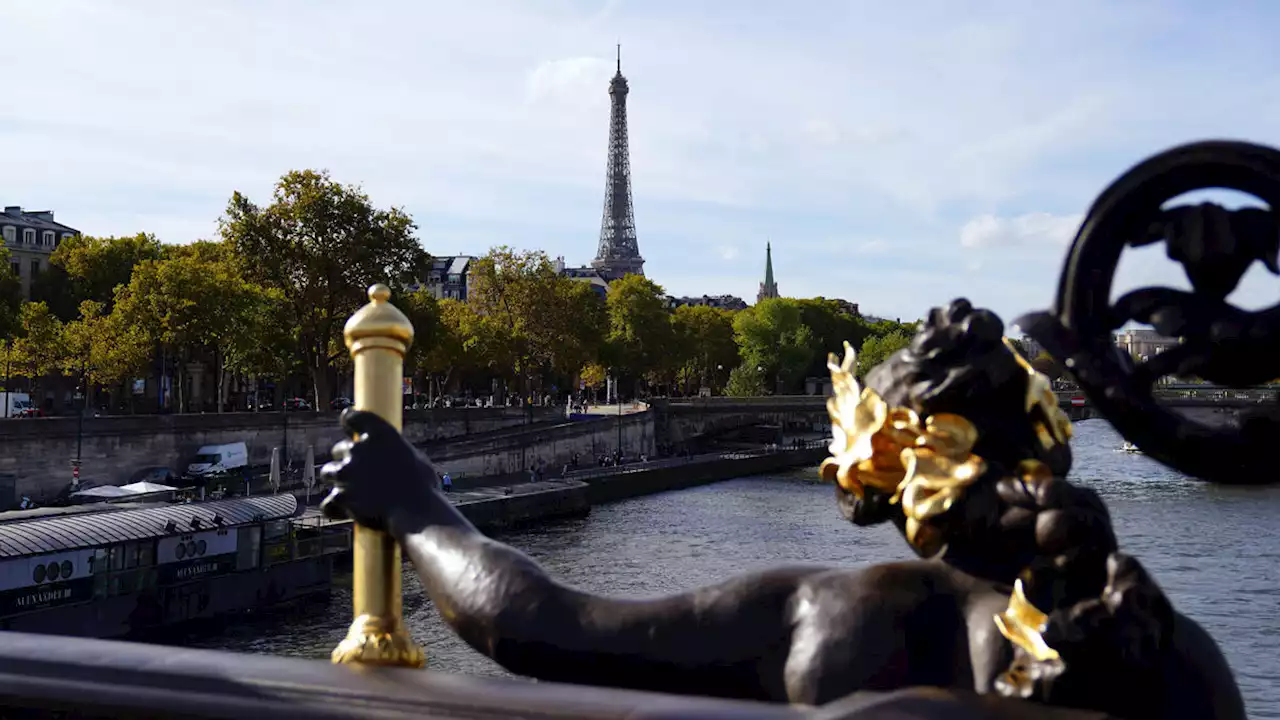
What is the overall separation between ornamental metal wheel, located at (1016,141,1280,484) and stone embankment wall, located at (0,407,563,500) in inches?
1289

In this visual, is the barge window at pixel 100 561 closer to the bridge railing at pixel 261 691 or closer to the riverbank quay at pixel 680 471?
the bridge railing at pixel 261 691

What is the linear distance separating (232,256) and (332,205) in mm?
3648

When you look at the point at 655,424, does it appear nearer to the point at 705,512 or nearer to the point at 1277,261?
the point at 705,512

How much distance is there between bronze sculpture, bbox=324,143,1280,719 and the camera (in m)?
1.73

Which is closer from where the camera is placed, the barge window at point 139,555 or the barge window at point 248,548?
the barge window at point 139,555

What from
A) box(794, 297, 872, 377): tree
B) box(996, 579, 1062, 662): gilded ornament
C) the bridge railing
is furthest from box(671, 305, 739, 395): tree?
box(996, 579, 1062, 662): gilded ornament

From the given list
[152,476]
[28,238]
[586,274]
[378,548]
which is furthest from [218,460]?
[586,274]

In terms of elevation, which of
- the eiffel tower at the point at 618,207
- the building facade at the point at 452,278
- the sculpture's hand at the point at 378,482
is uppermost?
the eiffel tower at the point at 618,207

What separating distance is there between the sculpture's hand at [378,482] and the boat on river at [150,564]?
16460 mm

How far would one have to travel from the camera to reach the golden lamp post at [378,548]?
231 centimetres

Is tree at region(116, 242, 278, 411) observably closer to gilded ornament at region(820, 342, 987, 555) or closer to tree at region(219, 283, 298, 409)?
tree at region(219, 283, 298, 409)

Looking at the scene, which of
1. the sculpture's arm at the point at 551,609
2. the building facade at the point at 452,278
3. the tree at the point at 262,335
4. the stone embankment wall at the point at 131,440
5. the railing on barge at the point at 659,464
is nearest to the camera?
the sculpture's arm at the point at 551,609

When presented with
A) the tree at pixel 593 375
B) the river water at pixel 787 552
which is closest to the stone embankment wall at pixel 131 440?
the river water at pixel 787 552

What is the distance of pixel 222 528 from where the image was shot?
68.9ft
